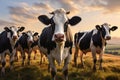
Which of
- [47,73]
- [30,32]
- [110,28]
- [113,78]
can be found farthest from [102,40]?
[30,32]

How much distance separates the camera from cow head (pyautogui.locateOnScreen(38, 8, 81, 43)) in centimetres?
1091

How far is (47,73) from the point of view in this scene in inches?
683

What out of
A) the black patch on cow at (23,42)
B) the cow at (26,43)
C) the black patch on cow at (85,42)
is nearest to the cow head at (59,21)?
the black patch on cow at (85,42)

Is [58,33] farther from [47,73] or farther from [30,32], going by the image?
[30,32]

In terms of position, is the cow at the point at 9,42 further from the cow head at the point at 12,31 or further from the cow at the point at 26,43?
the cow at the point at 26,43

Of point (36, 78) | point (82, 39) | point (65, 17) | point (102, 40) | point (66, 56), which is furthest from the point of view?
point (82, 39)

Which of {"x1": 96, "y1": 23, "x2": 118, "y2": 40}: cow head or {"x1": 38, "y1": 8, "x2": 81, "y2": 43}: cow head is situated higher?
{"x1": 96, "y1": 23, "x2": 118, "y2": 40}: cow head

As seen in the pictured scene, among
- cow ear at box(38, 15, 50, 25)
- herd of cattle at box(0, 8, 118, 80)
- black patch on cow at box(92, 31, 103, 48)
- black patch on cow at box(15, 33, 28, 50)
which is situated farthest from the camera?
black patch on cow at box(15, 33, 28, 50)

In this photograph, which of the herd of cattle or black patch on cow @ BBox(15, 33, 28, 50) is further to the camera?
black patch on cow @ BBox(15, 33, 28, 50)

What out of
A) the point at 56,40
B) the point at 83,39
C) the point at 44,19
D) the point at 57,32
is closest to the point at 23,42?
the point at 83,39

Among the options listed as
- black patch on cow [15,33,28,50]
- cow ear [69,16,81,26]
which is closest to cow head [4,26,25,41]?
black patch on cow [15,33,28,50]

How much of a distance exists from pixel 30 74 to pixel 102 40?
5929 mm

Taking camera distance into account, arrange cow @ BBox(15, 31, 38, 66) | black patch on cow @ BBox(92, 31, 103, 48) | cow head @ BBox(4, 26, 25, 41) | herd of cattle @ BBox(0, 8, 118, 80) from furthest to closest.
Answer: cow @ BBox(15, 31, 38, 66) < black patch on cow @ BBox(92, 31, 103, 48) < cow head @ BBox(4, 26, 25, 41) < herd of cattle @ BBox(0, 8, 118, 80)

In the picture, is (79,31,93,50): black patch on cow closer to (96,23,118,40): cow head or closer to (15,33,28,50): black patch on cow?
(96,23,118,40): cow head
